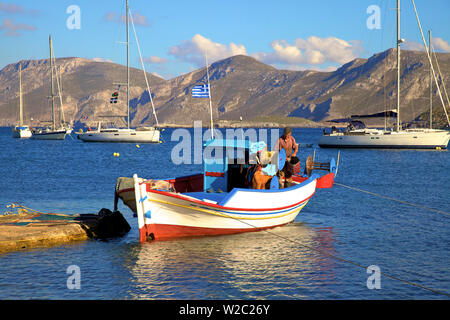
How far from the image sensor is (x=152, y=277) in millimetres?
15188

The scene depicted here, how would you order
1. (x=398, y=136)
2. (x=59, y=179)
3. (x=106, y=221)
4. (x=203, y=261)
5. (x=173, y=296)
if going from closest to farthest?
(x=173, y=296), (x=203, y=261), (x=106, y=221), (x=59, y=179), (x=398, y=136)

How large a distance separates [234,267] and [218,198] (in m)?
3.95

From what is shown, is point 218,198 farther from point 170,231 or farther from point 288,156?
point 288,156

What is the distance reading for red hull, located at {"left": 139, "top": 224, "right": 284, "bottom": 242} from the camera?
18562 millimetres

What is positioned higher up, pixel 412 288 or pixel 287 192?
pixel 287 192

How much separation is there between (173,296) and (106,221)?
739 centimetres

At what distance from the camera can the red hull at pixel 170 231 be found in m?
18.6

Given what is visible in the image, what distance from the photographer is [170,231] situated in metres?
18.9

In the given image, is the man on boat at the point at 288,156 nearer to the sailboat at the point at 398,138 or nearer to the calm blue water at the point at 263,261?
the calm blue water at the point at 263,261

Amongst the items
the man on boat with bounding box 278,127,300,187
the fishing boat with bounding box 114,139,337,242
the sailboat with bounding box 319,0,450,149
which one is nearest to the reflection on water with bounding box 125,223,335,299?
the fishing boat with bounding box 114,139,337,242

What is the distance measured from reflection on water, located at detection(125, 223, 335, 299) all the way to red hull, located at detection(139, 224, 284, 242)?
214mm

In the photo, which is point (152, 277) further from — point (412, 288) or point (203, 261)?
point (412, 288)

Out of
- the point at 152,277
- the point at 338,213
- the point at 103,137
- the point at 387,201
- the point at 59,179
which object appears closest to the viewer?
the point at 152,277
